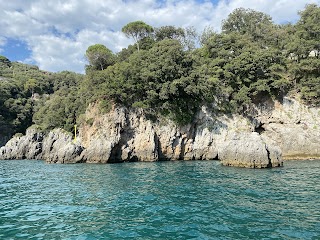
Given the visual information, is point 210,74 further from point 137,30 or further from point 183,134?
point 137,30

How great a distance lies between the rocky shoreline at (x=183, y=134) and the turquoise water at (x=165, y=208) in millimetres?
19546

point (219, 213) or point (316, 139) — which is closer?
point (219, 213)

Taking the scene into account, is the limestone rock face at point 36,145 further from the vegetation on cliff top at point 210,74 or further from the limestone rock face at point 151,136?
the vegetation on cliff top at point 210,74

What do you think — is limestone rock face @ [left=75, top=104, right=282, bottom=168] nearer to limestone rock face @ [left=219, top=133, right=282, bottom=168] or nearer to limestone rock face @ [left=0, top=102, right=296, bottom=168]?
limestone rock face @ [left=0, top=102, right=296, bottom=168]

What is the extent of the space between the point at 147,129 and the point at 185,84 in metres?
9.41

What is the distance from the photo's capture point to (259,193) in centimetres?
1914

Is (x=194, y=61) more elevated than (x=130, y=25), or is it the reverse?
(x=130, y=25)

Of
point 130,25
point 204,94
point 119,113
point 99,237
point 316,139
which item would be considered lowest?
point 99,237

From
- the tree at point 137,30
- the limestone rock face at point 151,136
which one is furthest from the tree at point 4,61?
the limestone rock face at point 151,136

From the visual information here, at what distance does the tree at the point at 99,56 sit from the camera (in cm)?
5684

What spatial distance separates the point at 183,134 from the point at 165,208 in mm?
32252

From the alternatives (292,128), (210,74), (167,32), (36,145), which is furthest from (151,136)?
(36,145)

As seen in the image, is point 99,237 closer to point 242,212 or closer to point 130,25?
point 242,212

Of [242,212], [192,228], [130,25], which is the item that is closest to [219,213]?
[242,212]
